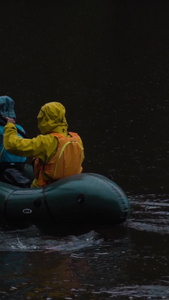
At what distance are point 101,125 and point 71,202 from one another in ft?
24.3

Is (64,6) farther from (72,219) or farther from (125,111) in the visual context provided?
(72,219)

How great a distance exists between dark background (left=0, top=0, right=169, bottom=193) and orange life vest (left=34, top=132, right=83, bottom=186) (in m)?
2.06

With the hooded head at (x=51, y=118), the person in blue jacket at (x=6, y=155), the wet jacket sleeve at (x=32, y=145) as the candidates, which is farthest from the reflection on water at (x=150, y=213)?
the person in blue jacket at (x=6, y=155)

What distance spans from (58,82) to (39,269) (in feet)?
49.6

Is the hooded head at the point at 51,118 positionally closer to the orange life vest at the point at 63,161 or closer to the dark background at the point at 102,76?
the orange life vest at the point at 63,161

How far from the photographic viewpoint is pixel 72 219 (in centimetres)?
1029

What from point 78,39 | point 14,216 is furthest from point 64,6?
point 14,216

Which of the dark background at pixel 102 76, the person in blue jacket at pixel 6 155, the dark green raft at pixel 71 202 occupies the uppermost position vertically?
the person in blue jacket at pixel 6 155

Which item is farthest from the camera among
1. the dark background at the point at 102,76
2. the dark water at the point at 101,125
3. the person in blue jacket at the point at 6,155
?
the dark background at the point at 102,76

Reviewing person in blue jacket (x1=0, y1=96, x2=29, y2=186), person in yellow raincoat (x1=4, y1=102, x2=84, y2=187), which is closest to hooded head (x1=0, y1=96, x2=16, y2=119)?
person in blue jacket (x1=0, y1=96, x2=29, y2=186)

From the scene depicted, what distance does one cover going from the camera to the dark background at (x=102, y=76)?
14.8m

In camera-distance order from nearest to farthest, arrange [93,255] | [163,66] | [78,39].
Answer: [93,255] → [163,66] → [78,39]

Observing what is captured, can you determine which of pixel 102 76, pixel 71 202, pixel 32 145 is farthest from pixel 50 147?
pixel 102 76

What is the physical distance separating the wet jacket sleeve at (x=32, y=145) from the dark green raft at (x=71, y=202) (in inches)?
16.6
